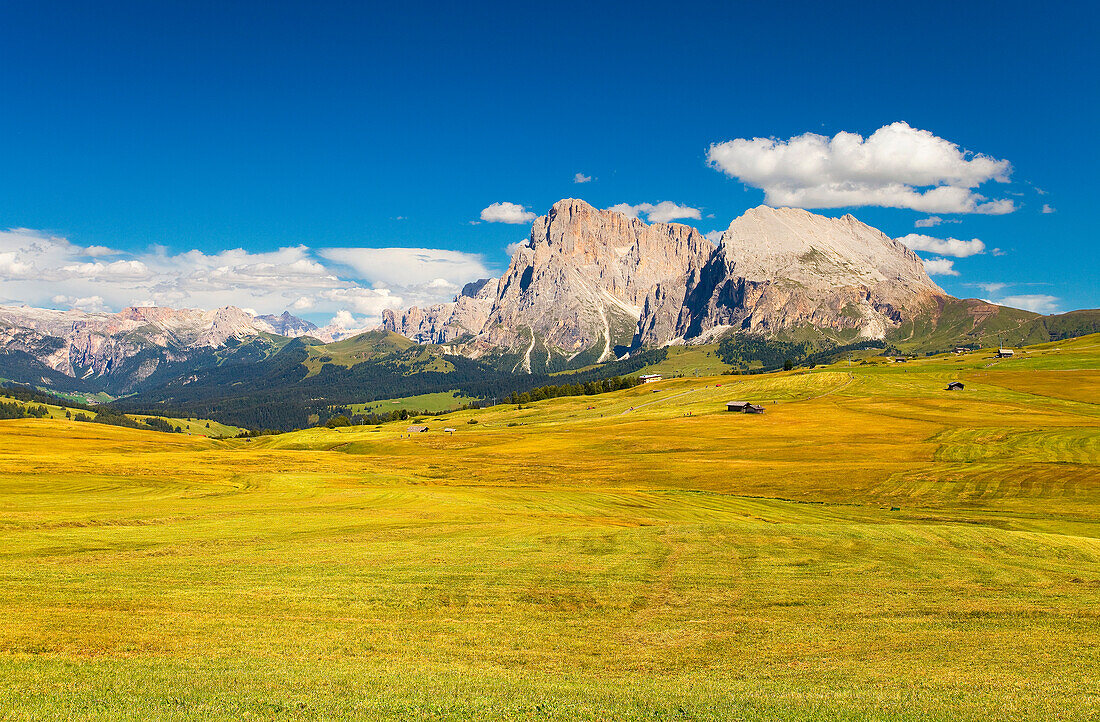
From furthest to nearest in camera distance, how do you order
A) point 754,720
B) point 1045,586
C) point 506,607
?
1. point 1045,586
2. point 506,607
3. point 754,720

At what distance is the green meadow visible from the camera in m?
16.1

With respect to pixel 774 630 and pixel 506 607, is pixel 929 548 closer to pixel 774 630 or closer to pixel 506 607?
pixel 774 630

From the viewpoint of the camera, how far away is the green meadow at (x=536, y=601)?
16.1 m

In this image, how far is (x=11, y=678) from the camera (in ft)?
51.1

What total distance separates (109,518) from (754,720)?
4461 cm

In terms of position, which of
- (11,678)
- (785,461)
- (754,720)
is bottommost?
(785,461)

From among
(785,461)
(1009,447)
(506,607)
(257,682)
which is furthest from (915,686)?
(1009,447)

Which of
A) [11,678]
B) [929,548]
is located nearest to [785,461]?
[929,548]

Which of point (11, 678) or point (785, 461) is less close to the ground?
point (11, 678)

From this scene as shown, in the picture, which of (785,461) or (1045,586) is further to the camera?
(785,461)

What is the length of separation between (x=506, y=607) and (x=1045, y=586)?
26571 millimetres

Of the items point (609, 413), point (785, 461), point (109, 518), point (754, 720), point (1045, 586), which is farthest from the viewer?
point (609, 413)

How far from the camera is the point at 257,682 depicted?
16.5m

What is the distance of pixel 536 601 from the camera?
25969 millimetres
